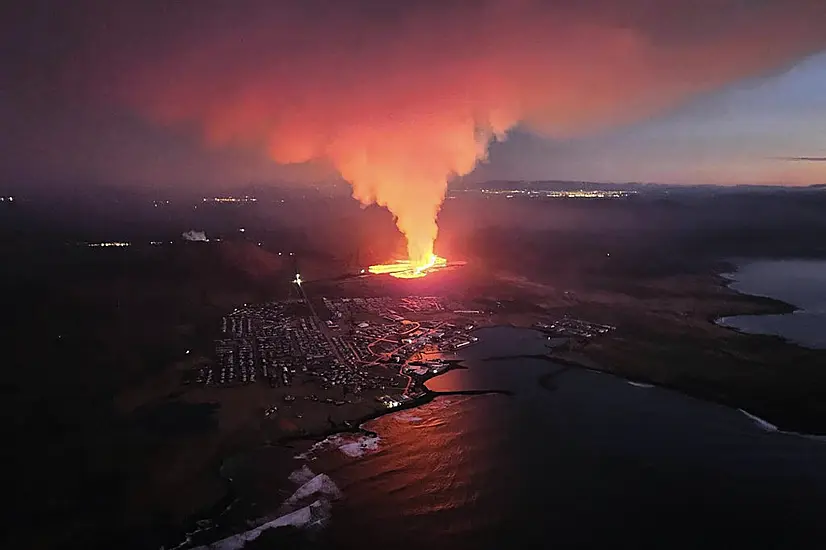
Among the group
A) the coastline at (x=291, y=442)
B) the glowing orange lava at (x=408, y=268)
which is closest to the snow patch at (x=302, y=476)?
the coastline at (x=291, y=442)

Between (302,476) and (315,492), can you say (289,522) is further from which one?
(302,476)

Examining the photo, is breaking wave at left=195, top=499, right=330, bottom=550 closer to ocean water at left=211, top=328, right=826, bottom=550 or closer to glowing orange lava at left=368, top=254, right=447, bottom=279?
ocean water at left=211, top=328, right=826, bottom=550

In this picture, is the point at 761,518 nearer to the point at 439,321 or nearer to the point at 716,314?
the point at 439,321

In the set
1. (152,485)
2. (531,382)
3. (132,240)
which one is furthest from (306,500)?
(132,240)

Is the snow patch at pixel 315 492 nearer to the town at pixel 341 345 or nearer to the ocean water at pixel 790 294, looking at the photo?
the town at pixel 341 345

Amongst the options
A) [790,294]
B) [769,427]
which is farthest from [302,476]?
[790,294]

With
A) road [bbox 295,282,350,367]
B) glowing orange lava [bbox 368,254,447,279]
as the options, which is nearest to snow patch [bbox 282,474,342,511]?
road [bbox 295,282,350,367]
